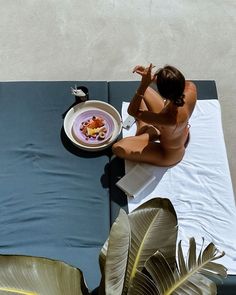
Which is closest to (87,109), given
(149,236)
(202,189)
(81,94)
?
(81,94)

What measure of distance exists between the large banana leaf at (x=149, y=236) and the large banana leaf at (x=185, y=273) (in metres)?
0.08

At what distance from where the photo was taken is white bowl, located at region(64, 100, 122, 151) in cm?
275

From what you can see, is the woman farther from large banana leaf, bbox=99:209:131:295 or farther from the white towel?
large banana leaf, bbox=99:209:131:295

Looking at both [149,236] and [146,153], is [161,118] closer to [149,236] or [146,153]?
[146,153]

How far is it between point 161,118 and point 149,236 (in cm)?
64

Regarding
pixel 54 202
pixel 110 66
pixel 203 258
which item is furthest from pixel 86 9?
pixel 203 258

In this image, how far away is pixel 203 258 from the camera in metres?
1.99

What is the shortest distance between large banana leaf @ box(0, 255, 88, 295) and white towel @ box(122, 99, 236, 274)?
729 mm

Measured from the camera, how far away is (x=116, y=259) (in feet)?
6.28

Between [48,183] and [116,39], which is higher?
[116,39]

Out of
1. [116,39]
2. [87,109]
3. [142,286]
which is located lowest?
[142,286]

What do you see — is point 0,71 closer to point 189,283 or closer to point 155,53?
point 155,53

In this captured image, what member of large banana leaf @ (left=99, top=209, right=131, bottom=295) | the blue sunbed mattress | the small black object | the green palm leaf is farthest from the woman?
the green palm leaf

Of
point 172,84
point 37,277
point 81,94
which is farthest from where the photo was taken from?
point 81,94
